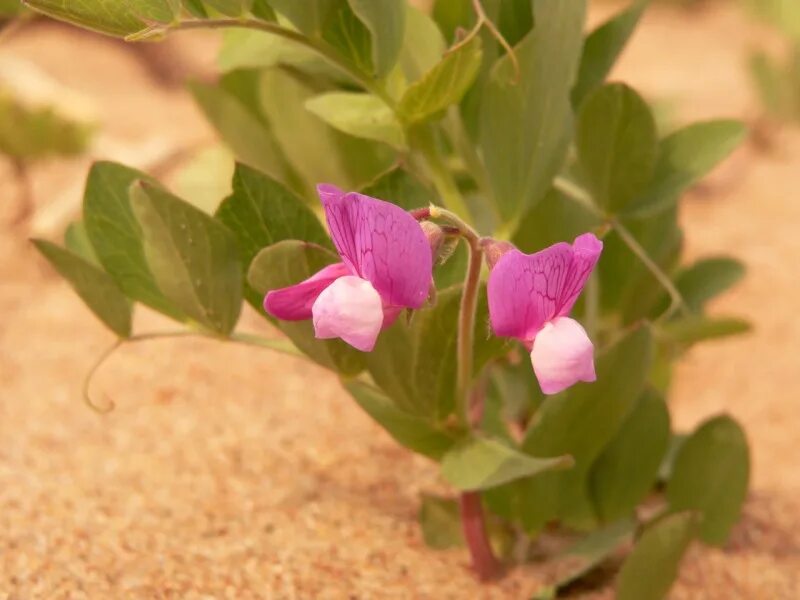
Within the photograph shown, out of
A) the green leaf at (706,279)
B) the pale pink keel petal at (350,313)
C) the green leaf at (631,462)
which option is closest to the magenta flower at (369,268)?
the pale pink keel petal at (350,313)

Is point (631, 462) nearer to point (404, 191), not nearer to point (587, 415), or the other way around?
point (587, 415)

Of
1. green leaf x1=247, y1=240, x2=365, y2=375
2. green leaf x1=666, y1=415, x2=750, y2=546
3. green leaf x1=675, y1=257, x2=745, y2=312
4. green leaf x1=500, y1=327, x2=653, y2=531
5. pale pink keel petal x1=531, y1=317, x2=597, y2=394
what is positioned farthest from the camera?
green leaf x1=675, y1=257, x2=745, y2=312

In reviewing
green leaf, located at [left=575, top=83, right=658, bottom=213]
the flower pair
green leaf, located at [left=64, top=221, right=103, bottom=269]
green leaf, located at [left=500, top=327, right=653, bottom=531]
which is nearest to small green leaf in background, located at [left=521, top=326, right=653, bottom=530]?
green leaf, located at [left=500, top=327, right=653, bottom=531]

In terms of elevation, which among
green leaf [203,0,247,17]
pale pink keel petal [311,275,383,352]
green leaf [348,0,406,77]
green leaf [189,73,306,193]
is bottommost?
green leaf [189,73,306,193]

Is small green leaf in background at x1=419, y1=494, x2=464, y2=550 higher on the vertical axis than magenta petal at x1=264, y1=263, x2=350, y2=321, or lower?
lower

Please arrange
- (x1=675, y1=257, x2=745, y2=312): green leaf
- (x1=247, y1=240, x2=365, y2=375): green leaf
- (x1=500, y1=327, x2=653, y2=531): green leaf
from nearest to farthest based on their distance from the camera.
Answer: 1. (x1=247, y1=240, x2=365, y2=375): green leaf
2. (x1=500, y1=327, x2=653, y2=531): green leaf
3. (x1=675, y1=257, x2=745, y2=312): green leaf

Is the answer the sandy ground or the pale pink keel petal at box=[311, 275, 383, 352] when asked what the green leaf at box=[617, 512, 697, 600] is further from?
the pale pink keel petal at box=[311, 275, 383, 352]

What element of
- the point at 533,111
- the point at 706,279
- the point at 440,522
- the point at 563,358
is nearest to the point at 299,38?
the point at 533,111
